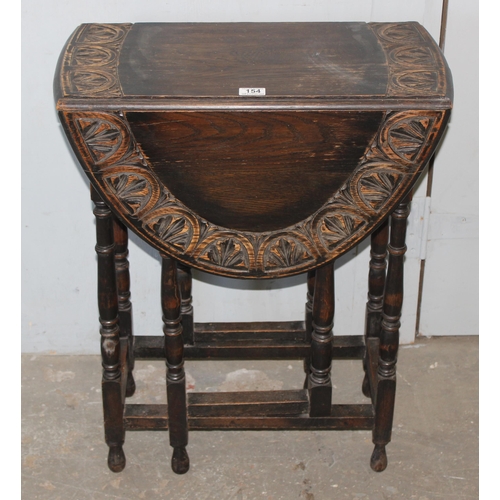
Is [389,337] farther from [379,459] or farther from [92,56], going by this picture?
[92,56]

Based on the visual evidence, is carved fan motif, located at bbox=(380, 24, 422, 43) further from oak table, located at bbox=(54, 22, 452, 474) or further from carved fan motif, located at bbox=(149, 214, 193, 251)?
carved fan motif, located at bbox=(149, 214, 193, 251)

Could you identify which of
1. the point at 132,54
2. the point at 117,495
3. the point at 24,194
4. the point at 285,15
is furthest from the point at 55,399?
the point at 285,15

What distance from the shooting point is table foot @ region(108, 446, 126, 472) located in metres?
2.41

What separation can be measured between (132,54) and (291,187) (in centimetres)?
53

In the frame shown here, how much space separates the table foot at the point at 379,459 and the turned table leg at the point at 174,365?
1.81 feet

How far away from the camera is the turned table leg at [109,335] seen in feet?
7.06

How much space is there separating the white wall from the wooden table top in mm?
307

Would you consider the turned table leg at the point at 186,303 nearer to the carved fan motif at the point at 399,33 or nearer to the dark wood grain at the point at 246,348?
the dark wood grain at the point at 246,348

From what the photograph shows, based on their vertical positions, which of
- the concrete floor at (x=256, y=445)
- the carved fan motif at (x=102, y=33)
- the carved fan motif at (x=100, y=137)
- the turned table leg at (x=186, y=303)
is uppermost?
the carved fan motif at (x=102, y=33)

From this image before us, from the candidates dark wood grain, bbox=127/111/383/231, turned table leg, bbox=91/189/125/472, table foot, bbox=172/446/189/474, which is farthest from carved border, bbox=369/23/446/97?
table foot, bbox=172/446/189/474

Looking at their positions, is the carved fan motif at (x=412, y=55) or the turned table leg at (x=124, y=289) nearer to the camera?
the carved fan motif at (x=412, y=55)

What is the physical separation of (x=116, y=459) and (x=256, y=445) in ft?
1.40

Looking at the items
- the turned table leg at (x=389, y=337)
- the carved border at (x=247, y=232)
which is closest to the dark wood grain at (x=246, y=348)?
the turned table leg at (x=389, y=337)

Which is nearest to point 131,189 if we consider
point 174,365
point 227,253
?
point 227,253
